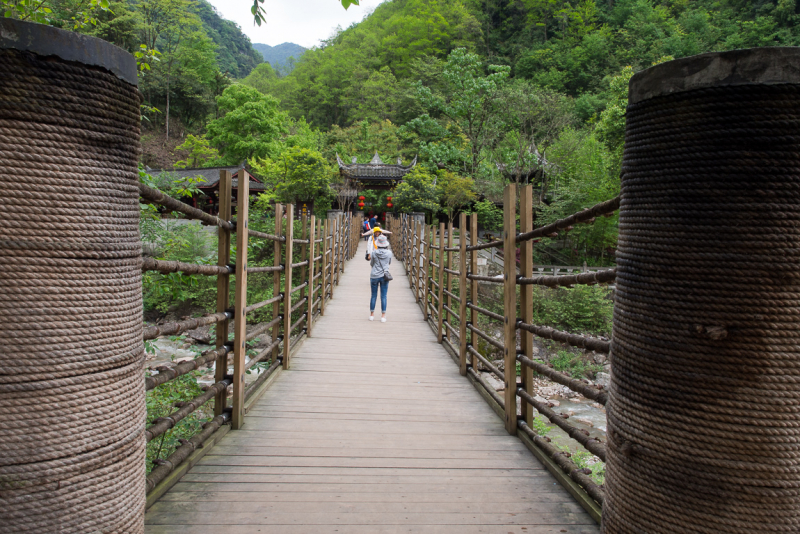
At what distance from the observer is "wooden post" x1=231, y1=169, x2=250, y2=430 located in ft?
7.62

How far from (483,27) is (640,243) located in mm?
46247

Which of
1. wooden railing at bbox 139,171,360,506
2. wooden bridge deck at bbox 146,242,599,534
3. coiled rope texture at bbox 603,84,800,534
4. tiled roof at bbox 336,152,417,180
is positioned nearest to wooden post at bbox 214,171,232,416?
wooden railing at bbox 139,171,360,506

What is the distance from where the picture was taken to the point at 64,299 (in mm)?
959

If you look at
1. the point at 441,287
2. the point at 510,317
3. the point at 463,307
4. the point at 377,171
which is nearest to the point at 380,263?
the point at 441,287

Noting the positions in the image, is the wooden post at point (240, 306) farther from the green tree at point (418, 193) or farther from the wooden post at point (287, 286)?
the green tree at point (418, 193)

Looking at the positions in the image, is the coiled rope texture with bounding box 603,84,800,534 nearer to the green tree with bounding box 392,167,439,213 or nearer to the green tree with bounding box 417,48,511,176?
the green tree with bounding box 392,167,439,213

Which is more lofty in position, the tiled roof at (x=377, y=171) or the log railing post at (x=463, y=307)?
the tiled roof at (x=377, y=171)

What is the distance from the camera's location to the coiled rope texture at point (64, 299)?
908 mm

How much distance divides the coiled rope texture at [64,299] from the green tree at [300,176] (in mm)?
15746

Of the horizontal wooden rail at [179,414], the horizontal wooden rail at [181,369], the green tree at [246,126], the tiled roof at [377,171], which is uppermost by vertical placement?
the green tree at [246,126]

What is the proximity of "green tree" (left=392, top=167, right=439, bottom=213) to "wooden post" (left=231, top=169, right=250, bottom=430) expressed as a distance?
1670 cm

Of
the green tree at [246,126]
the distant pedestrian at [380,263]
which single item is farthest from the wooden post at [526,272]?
the green tree at [246,126]

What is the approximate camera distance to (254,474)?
6.38 ft

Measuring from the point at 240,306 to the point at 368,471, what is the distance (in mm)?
968
